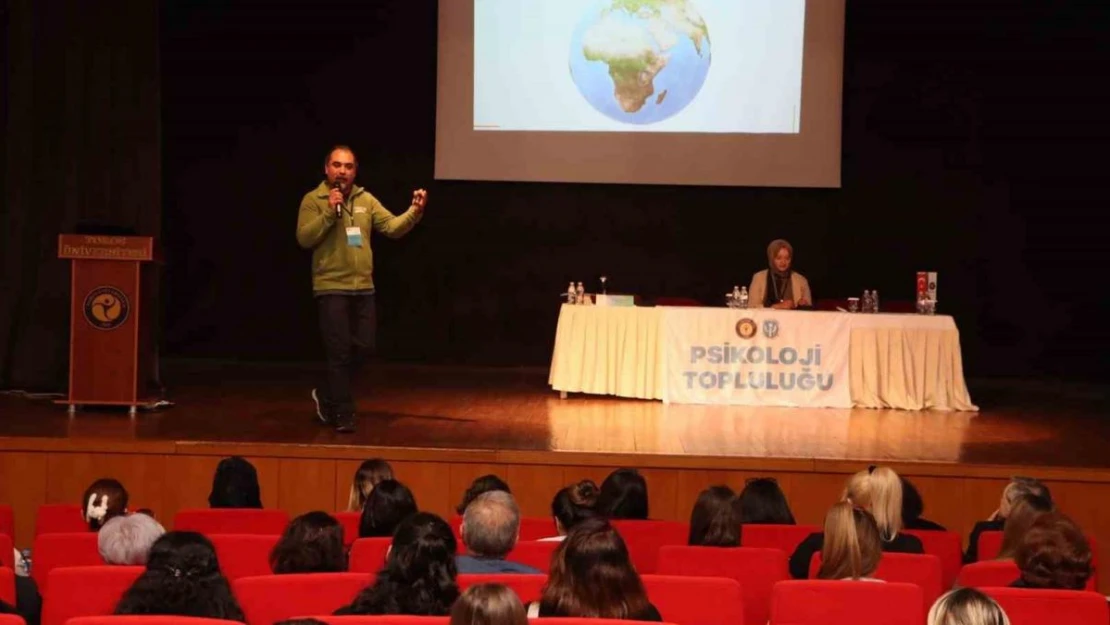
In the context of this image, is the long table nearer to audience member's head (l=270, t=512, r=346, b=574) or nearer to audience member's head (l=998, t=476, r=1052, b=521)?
audience member's head (l=998, t=476, r=1052, b=521)

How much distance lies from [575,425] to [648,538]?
3.16 metres

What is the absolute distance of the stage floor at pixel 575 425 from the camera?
21.9ft

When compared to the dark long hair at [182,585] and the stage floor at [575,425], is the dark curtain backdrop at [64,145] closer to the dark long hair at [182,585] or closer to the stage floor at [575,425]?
the stage floor at [575,425]

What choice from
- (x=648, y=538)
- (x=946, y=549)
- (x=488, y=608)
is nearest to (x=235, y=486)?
(x=648, y=538)

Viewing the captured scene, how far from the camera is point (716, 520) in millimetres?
4090

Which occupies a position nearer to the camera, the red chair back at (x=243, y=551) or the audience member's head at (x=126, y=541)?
the audience member's head at (x=126, y=541)

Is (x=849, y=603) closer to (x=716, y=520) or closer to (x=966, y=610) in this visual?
(x=966, y=610)

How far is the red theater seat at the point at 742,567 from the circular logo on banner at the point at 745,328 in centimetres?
473

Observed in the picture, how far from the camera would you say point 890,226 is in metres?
11.2

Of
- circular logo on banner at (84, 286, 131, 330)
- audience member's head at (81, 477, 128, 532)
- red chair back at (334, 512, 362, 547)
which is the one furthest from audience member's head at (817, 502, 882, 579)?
circular logo on banner at (84, 286, 131, 330)

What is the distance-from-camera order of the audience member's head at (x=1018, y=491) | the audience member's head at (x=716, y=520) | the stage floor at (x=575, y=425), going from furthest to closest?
the stage floor at (x=575, y=425)
the audience member's head at (x=1018, y=491)
the audience member's head at (x=716, y=520)

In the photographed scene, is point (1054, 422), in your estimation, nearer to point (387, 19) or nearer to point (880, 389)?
point (880, 389)

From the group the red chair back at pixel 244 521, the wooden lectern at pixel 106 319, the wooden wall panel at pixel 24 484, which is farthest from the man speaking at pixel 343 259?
the red chair back at pixel 244 521

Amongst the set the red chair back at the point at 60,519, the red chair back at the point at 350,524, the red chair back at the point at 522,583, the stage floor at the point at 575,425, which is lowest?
the red chair back at the point at 60,519
